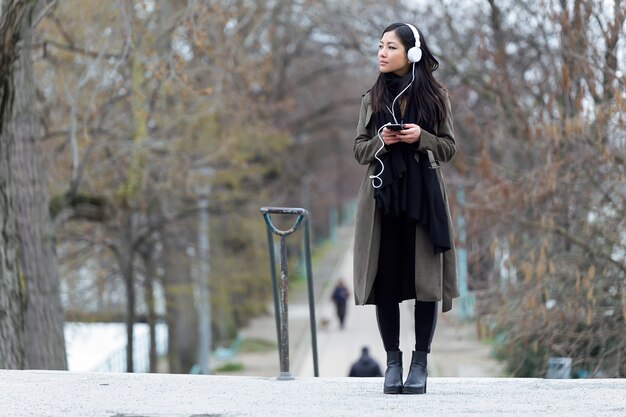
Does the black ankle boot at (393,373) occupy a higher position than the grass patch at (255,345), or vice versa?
the black ankle boot at (393,373)

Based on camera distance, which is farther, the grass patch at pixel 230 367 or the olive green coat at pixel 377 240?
the grass patch at pixel 230 367

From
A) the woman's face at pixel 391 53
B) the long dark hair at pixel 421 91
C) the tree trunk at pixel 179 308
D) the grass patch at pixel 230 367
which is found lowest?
the grass patch at pixel 230 367

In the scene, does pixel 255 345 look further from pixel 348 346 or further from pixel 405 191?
pixel 405 191

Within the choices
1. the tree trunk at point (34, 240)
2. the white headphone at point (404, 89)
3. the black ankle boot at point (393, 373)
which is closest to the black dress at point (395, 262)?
the white headphone at point (404, 89)

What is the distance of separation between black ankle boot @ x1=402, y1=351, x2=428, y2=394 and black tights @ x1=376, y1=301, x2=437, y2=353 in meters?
0.07

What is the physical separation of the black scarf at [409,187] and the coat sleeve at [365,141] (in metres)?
0.06

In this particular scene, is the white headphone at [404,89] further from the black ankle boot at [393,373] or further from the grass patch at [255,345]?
the grass patch at [255,345]

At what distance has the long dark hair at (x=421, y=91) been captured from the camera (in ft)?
22.9

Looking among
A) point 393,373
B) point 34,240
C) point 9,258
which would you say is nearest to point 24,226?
point 34,240

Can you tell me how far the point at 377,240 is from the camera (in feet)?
23.2

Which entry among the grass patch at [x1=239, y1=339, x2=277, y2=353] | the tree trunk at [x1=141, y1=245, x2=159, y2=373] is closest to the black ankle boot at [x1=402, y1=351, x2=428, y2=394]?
the tree trunk at [x1=141, y1=245, x2=159, y2=373]

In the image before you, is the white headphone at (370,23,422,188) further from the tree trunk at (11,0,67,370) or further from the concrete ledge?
the tree trunk at (11,0,67,370)

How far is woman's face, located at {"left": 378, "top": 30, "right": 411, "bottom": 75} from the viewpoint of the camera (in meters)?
6.97

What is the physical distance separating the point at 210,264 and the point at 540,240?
18447mm
